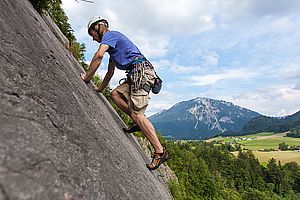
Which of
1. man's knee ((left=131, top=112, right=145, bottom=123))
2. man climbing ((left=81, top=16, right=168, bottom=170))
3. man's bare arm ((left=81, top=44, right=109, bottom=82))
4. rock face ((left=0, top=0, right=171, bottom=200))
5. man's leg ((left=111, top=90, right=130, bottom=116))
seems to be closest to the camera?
rock face ((left=0, top=0, right=171, bottom=200))

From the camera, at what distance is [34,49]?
405 centimetres

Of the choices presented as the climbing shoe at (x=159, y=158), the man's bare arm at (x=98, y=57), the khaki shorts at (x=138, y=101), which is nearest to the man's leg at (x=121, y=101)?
the khaki shorts at (x=138, y=101)

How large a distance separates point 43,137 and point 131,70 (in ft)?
13.1

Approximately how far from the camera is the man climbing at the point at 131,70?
6.28m

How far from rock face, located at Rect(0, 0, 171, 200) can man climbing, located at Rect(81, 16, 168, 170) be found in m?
1.89

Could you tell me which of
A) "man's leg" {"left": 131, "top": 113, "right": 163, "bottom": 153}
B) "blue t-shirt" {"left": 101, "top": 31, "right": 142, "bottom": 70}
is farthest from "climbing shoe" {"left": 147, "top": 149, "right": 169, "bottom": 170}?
"blue t-shirt" {"left": 101, "top": 31, "right": 142, "bottom": 70}

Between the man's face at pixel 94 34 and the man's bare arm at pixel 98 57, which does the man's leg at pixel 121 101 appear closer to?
the man's bare arm at pixel 98 57

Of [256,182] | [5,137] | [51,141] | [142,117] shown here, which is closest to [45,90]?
[51,141]

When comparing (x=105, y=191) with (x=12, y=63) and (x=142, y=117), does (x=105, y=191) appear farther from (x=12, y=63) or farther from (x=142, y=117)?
(x=142, y=117)

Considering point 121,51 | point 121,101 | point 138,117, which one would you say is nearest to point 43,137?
point 138,117

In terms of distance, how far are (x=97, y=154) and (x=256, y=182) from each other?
13169 centimetres

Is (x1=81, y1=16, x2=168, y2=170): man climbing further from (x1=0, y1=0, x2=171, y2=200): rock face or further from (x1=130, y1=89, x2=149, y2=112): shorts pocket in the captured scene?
(x1=0, y1=0, x2=171, y2=200): rock face

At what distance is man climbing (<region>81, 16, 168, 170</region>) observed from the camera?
6277 millimetres

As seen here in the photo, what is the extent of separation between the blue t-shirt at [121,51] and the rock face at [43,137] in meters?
2.12
